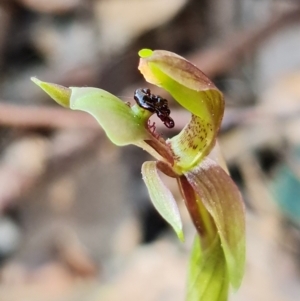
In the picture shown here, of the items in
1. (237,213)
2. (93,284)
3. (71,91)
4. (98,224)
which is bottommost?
(98,224)

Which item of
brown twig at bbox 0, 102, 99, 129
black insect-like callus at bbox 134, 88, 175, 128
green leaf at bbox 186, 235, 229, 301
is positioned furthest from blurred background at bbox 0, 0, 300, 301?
black insect-like callus at bbox 134, 88, 175, 128

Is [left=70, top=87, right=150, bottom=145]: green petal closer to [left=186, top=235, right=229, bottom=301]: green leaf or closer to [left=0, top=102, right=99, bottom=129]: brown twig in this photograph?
[left=186, top=235, right=229, bottom=301]: green leaf

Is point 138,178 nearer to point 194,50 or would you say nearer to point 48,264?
point 48,264

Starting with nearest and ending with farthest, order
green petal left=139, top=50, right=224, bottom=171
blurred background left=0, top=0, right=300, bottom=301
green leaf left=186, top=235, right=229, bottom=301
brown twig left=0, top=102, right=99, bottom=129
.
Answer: green petal left=139, top=50, right=224, bottom=171, green leaf left=186, top=235, right=229, bottom=301, blurred background left=0, top=0, right=300, bottom=301, brown twig left=0, top=102, right=99, bottom=129

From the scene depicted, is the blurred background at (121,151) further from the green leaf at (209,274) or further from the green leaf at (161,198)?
the green leaf at (161,198)

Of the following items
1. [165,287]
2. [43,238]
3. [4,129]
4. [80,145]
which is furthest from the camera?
[4,129]

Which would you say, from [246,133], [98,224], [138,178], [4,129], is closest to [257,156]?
[246,133]
